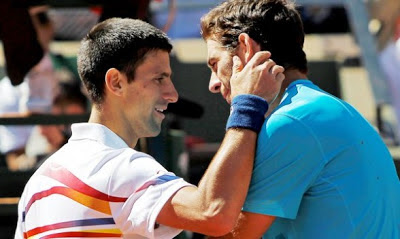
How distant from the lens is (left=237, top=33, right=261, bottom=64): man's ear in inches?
114

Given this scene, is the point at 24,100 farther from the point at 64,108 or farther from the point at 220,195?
the point at 220,195

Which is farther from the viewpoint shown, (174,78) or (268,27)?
(174,78)

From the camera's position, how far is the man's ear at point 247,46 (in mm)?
2885

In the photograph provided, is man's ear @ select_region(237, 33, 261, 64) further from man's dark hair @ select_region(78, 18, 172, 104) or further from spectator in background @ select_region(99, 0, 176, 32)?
spectator in background @ select_region(99, 0, 176, 32)

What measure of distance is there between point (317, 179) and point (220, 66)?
0.51 metres

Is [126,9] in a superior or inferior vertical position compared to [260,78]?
inferior

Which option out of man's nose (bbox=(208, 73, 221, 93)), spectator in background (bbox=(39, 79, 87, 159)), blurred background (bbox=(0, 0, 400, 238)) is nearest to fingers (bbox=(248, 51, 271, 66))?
man's nose (bbox=(208, 73, 221, 93))

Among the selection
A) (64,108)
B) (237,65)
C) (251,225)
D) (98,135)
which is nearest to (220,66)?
(237,65)

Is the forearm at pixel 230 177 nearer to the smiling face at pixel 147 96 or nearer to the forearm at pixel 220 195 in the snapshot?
the forearm at pixel 220 195

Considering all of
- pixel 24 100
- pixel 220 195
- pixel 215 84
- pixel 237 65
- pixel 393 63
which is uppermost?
pixel 237 65

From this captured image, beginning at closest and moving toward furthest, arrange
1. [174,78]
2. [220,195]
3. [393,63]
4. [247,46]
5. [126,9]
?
1. [220,195]
2. [247,46]
3. [126,9]
4. [174,78]
5. [393,63]

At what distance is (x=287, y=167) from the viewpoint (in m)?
2.72

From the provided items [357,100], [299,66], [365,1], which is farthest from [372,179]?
[357,100]

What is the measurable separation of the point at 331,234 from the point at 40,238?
878 mm
